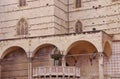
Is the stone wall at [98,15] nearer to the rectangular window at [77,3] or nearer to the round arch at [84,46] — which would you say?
the rectangular window at [77,3]

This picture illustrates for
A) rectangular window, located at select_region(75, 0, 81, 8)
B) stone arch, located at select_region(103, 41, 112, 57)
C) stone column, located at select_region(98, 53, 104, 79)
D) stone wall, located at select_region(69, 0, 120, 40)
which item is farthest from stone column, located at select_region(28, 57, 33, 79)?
rectangular window, located at select_region(75, 0, 81, 8)

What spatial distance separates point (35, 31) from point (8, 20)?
318 centimetres

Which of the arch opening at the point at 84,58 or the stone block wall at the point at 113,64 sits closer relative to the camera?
the stone block wall at the point at 113,64

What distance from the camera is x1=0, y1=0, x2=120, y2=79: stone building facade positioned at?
2877cm

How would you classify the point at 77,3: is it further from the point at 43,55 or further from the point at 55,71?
the point at 55,71

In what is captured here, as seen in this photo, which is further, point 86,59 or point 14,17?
point 14,17

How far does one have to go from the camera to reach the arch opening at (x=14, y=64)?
1227 inches

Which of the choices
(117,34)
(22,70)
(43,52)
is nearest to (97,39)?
(117,34)

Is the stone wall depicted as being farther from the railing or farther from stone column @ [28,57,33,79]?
the railing

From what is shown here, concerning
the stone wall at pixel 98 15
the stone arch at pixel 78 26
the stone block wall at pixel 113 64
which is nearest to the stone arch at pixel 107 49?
the stone block wall at pixel 113 64

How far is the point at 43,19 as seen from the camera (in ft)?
104

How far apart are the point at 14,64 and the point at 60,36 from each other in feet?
18.0

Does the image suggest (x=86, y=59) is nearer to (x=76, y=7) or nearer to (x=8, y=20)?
(x=76, y=7)

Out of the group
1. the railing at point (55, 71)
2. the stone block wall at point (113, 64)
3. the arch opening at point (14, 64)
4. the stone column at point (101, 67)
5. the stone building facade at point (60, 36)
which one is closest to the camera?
the railing at point (55, 71)
